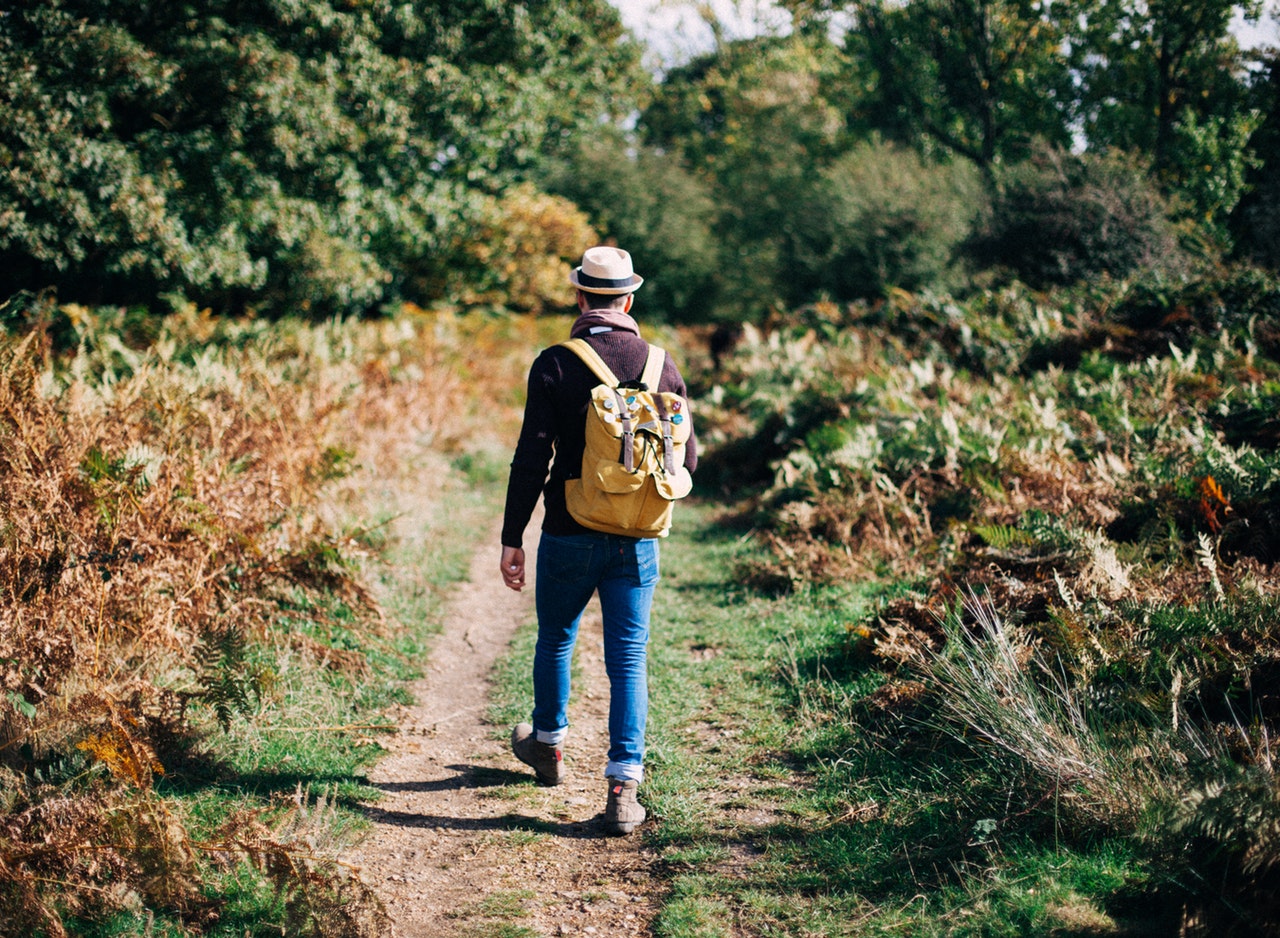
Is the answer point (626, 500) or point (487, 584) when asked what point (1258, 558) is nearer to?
point (626, 500)

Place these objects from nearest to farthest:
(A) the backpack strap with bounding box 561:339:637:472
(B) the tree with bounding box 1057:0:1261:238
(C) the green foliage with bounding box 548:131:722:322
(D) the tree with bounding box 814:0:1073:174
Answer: (A) the backpack strap with bounding box 561:339:637:472 < (B) the tree with bounding box 1057:0:1261:238 < (D) the tree with bounding box 814:0:1073:174 < (C) the green foliage with bounding box 548:131:722:322

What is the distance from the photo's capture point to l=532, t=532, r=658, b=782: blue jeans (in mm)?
3689

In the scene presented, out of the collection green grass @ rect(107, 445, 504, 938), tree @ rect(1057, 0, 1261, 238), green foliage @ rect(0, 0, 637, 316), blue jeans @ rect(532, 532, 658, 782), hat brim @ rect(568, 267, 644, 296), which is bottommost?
green grass @ rect(107, 445, 504, 938)

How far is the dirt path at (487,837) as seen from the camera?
3.23 m

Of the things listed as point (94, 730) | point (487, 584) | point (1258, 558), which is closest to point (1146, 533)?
point (1258, 558)

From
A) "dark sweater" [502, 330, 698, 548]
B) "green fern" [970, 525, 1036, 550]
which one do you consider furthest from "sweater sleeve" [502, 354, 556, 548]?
"green fern" [970, 525, 1036, 550]

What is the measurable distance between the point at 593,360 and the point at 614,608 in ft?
3.19

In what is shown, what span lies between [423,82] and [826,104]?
71.3ft

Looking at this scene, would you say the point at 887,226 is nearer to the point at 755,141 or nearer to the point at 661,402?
the point at 755,141

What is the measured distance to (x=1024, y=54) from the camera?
914 inches

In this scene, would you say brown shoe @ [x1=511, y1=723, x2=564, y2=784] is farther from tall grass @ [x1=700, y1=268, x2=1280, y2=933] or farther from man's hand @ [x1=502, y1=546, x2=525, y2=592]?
tall grass @ [x1=700, y1=268, x2=1280, y2=933]

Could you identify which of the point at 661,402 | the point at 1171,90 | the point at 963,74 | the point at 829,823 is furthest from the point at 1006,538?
the point at 963,74

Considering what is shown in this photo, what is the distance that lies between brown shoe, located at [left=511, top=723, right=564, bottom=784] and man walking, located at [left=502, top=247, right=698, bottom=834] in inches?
15.6

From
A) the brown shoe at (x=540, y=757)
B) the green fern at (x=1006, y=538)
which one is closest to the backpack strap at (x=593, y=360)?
the brown shoe at (x=540, y=757)
